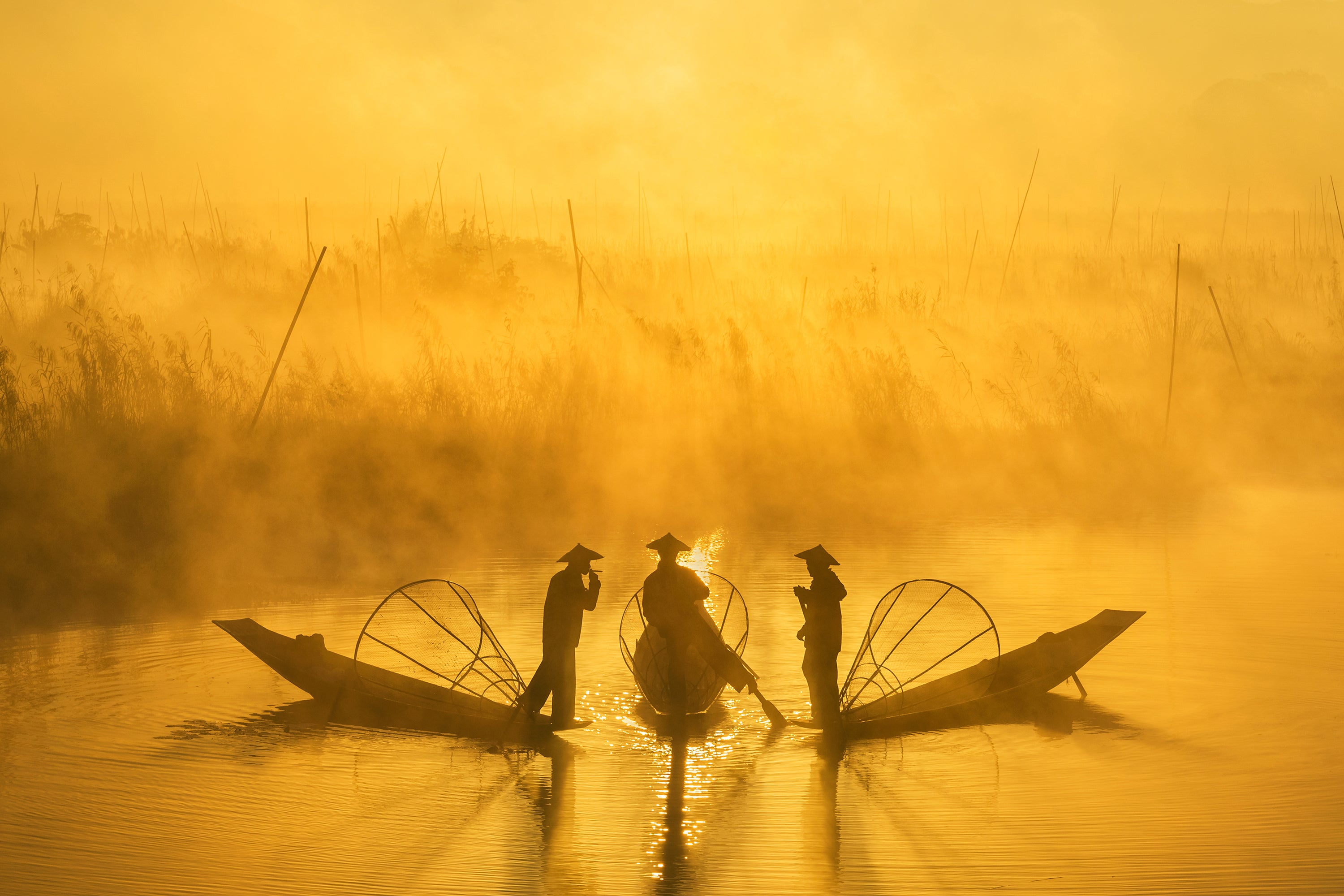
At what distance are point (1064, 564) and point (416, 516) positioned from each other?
13083mm

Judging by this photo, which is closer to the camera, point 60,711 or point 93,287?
point 60,711

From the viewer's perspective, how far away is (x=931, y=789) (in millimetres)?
9375

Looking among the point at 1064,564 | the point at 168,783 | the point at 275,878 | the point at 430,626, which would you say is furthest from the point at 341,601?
the point at 1064,564

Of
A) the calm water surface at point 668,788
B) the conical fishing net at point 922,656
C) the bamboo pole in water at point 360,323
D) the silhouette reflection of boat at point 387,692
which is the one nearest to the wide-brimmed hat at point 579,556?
the silhouette reflection of boat at point 387,692

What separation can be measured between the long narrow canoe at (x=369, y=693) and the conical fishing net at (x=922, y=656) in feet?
10.5

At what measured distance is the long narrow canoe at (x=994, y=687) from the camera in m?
10.9

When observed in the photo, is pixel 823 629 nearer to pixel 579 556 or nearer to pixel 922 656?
pixel 579 556

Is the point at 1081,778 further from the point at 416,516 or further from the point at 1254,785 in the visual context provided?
the point at 416,516

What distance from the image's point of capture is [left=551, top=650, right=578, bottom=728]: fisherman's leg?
34.7ft

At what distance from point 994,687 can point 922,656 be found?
3.64 meters

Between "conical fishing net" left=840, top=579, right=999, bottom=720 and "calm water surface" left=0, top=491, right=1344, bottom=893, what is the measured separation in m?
0.38

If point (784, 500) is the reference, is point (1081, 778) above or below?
below

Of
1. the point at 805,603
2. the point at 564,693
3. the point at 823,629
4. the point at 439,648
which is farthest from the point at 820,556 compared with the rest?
the point at 439,648

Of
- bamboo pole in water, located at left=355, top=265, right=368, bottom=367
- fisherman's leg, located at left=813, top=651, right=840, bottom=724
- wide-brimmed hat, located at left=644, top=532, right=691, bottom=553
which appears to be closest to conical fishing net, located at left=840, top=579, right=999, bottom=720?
fisherman's leg, located at left=813, top=651, right=840, bottom=724
